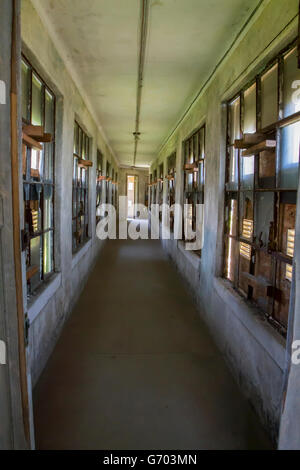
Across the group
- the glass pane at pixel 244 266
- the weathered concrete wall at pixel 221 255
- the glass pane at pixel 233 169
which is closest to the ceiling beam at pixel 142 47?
the weathered concrete wall at pixel 221 255

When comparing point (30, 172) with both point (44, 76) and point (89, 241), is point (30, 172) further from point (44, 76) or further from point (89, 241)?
point (89, 241)

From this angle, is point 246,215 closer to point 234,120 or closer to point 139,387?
point 234,120

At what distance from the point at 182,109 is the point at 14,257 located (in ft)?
14.7

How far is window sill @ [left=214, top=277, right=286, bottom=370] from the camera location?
1.88 meters

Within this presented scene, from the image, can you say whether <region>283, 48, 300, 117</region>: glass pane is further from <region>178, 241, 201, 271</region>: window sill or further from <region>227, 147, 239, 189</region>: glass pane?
<region>178, 241, 201, 271</region>: window sill

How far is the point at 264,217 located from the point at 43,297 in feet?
6.41

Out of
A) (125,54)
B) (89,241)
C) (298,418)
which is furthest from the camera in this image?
(89,241)

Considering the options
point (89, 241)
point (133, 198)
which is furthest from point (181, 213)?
point (133, 198)

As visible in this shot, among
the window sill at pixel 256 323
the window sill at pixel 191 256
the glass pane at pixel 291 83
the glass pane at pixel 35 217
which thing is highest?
the glass pane at pixel 291 83

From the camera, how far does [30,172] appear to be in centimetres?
262

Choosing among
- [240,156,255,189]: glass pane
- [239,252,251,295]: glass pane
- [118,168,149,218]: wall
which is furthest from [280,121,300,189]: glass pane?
[118,168,149,218]: wall

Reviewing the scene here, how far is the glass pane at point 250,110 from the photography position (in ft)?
8.50

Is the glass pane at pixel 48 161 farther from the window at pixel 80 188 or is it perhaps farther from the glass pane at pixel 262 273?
the glass pane at pixel 262 273

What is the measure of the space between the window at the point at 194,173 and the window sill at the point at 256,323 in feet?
6.15
